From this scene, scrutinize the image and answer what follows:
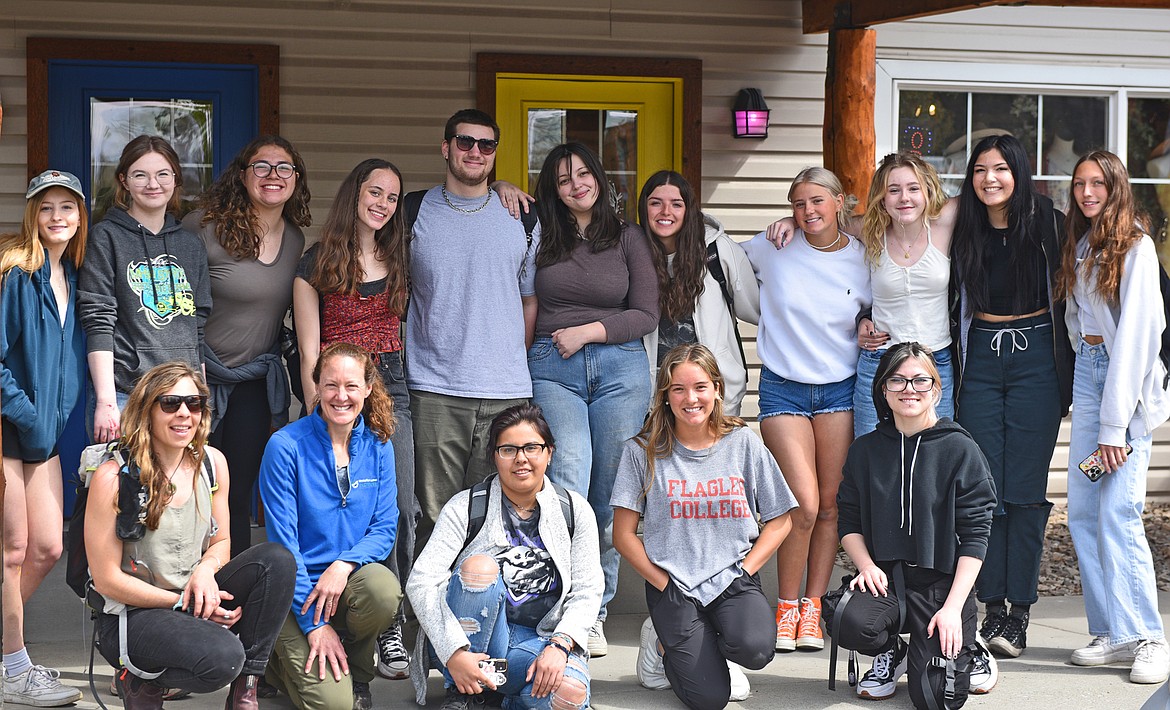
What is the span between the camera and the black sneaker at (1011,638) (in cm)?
421

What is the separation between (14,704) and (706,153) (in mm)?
4257

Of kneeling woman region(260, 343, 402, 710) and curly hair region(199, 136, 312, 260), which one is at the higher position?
curly hair region(199, 136, 312, 260)

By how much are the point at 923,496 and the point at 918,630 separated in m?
0.41

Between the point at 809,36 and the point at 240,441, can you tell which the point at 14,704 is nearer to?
the point at 240,441

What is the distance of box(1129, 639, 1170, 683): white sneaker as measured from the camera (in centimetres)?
391

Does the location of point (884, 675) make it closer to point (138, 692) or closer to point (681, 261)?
point (681, 261)

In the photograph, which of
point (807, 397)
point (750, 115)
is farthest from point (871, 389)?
point (750, 115)

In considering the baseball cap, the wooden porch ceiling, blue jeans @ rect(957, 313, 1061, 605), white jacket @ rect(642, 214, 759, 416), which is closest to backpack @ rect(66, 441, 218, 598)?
the baseball cap

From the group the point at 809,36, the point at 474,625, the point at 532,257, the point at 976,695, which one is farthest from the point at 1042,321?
the point at 809,36

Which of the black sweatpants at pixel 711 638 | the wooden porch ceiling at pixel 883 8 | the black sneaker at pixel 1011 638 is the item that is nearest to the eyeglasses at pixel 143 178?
the black sweatpants at pixel 711 638

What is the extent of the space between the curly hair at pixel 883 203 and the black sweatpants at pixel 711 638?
1280 mm

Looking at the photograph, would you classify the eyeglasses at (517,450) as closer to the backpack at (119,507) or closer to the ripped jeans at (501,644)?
the ripped jeans at (501,644)

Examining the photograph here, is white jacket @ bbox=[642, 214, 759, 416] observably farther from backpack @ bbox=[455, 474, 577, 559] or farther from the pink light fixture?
the pink light fixture

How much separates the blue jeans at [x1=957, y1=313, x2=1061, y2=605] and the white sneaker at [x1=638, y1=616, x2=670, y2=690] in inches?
47.3
